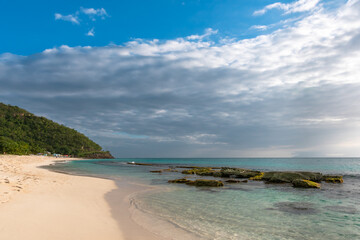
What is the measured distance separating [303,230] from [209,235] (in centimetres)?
443

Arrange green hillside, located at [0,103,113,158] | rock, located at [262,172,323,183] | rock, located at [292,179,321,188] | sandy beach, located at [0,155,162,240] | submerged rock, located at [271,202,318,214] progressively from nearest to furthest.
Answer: sandy beach, located at [0,155,162,240] < submerged rock, located at [271,202,318,214] < rock, located at [292,179,321,188] < rock, located at [262,172,323,183] < green hillside, located at [0,103,113,158]

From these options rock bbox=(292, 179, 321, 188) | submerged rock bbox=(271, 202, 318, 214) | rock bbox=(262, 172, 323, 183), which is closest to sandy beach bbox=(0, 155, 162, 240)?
submerged rock bbox=(271, 202, 318, 214)

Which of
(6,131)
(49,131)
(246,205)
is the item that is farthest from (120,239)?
(49,131)

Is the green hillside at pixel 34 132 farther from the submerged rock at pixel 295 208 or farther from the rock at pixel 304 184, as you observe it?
the submerged rock at pixel 295 208

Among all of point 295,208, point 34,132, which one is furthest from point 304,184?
point 34,132

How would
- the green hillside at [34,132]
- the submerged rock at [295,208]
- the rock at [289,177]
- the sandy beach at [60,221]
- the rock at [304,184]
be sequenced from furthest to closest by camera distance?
the green hillside at [34,132] → the rock at [289,177] → the rock at [304,184] → the submerged rock at [295,208] → the sandy beach at [60,221]

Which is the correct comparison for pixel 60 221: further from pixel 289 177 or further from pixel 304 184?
pixel 289 177

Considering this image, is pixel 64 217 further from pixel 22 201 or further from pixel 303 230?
pixel 303 230

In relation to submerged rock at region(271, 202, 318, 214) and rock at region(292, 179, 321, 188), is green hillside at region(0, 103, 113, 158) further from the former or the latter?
submerged rock at region(271, 202, 318, 214)

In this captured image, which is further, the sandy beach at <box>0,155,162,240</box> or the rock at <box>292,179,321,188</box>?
the rock at <box>292,179,321,188</box>

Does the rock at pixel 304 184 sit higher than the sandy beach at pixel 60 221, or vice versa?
the sandy beach at pixel 60 221

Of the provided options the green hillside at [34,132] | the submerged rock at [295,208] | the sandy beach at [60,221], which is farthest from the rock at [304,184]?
the green hillside at [34,132]

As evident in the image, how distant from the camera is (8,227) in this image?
22.4 feet

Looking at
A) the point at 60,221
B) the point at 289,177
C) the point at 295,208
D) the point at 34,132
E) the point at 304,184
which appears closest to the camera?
the point at 60,221
